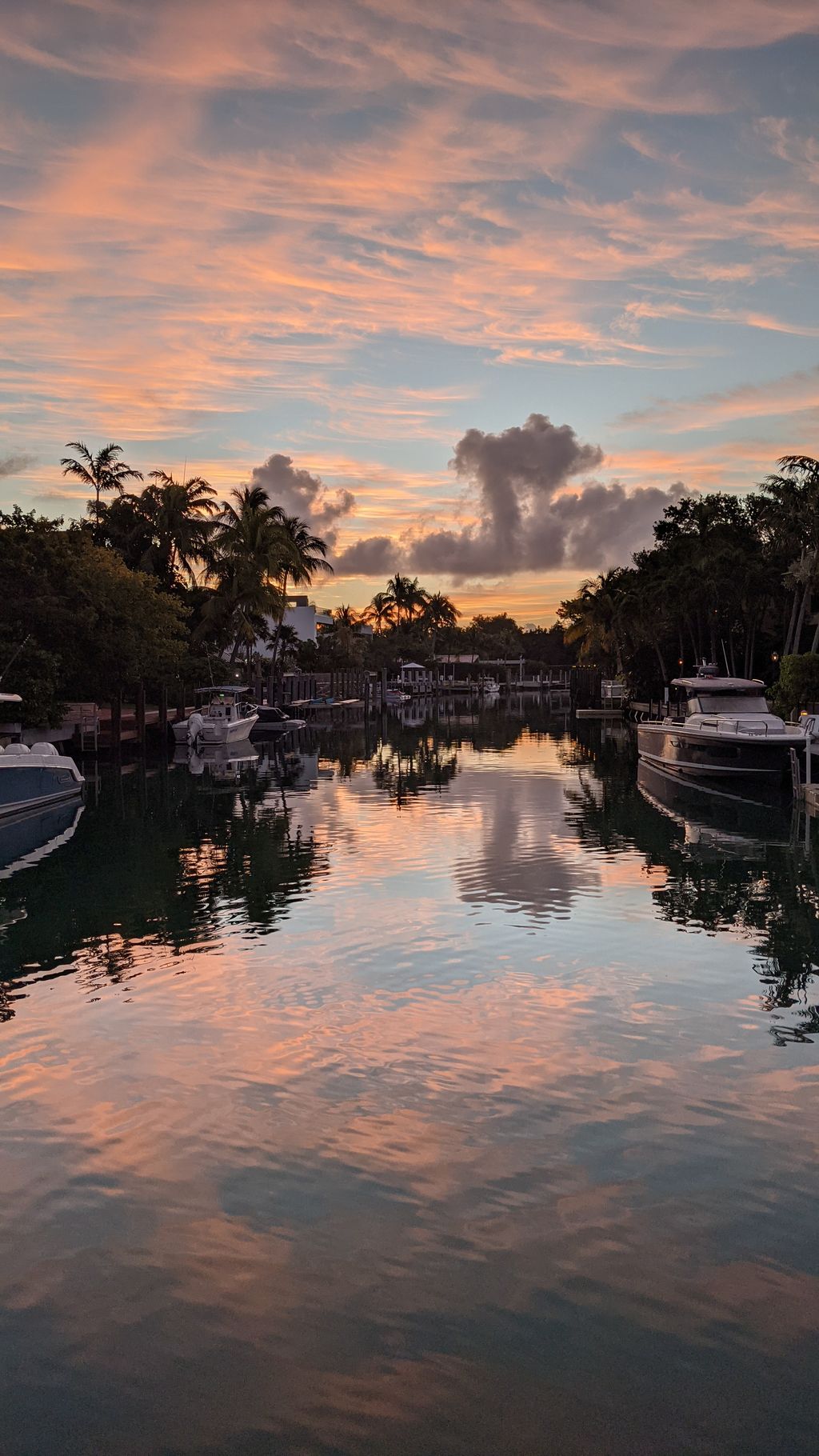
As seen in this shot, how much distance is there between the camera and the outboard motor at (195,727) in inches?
2098

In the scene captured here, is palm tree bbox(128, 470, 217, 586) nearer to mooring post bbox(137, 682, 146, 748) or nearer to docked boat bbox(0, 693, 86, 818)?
mooring post bbox(137, 682, 146, 748)

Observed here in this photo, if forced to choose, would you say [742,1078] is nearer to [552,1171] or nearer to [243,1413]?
[552,1171]

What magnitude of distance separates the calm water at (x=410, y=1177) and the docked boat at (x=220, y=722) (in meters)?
35.0

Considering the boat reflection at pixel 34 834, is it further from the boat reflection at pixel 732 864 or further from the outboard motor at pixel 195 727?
the outboard motor at pixel 195 727

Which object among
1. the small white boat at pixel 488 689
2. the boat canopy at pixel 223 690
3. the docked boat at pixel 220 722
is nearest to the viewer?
the docked boat at pixel 220 722

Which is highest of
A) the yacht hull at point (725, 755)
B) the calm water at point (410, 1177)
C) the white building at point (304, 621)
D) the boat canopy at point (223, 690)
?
the white building at point (304, 621)

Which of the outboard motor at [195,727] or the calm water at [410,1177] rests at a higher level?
the outboard motor at [195,727]

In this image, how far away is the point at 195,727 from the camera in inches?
2098

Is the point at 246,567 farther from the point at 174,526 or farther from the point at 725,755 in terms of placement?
the point at 725,755

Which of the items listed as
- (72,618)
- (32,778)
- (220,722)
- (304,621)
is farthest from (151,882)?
(304,621)

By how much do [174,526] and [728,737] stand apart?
41.1m

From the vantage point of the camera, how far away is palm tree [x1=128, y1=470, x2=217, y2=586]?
66875 millimetres

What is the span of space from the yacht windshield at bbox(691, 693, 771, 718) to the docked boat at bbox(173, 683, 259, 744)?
2363 centimetres

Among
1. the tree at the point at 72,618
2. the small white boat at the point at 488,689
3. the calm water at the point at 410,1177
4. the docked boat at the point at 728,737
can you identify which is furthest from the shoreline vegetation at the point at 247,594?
the small white boat at the point at 488,689
